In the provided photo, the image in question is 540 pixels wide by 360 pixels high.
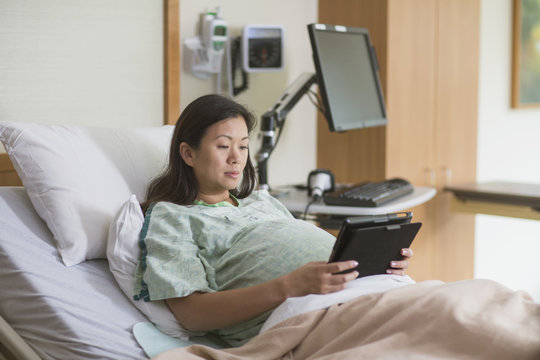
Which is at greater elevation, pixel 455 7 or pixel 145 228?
pixel 455 7

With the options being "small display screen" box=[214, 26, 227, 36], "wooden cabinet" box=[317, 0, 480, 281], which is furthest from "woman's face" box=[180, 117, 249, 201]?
"wooden cabinet" box=[317, 0, 480, 281]

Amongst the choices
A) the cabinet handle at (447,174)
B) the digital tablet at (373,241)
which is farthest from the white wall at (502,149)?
the digital tablet at (373,241)

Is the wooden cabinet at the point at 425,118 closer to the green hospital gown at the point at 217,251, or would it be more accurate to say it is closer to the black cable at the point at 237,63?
the black cable at the point at 237,63

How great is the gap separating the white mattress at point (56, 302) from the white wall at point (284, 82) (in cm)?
111

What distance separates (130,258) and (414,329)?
66 cm

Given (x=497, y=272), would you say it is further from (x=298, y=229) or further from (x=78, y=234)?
(x=78, y=234)

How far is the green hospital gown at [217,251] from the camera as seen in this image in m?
1.36

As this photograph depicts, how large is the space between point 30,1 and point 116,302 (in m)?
0.92

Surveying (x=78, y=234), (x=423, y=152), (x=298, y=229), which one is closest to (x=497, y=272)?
(x=423, y=152)

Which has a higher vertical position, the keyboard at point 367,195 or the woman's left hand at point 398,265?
the keyboard at point 367,195

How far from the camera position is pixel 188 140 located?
62.6 inches

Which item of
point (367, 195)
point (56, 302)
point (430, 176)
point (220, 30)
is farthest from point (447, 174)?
point (56, 302)

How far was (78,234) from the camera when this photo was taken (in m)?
1.49

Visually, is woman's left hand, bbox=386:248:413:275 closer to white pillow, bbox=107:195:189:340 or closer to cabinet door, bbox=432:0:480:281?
white pillow, bbox=107:195:189:340
